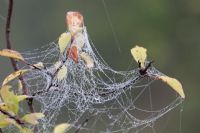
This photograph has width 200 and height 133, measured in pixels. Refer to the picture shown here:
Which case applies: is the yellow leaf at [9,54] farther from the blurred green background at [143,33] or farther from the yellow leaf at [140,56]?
the blurred green background at [143,33]

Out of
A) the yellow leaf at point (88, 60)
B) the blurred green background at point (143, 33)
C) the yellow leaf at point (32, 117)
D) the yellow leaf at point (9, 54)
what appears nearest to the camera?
the yellow leaf at point (32, 117)

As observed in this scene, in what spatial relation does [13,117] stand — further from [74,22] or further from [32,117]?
[74,22]

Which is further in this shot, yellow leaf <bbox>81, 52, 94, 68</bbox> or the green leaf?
yellow leaf <bbox>81, 52, 94, 68</bbox>

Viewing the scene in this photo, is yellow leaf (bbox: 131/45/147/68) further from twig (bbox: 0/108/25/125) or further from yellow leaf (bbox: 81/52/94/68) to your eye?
twig (bbox: 0/108/25/125)

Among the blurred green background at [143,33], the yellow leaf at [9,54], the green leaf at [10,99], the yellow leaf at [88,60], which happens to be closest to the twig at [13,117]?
the green leaf at [10,99]

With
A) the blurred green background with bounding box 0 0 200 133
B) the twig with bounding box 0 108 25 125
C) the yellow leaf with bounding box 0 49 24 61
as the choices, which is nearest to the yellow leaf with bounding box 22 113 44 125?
the twig with bounding box 0 108 25 125

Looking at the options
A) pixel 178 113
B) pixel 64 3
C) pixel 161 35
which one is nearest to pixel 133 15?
pixel 161 35

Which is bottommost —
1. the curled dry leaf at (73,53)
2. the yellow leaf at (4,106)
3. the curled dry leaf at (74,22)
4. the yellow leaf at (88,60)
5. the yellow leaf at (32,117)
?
the yellow leaf at (32,117)

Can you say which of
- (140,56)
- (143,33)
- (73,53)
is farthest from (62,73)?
(143,33)
